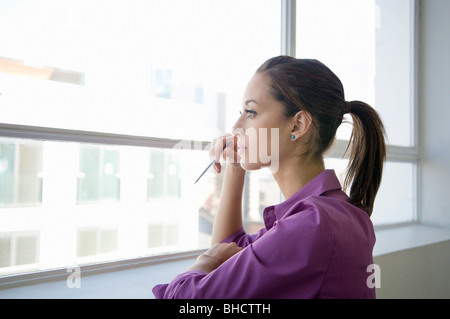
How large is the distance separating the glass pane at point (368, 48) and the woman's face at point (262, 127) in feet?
3.26

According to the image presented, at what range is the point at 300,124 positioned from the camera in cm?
89

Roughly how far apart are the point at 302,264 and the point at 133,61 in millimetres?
1077

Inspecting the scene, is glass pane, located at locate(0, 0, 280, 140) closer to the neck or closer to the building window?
the building window

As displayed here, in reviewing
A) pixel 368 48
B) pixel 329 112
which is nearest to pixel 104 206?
pixel 329 112

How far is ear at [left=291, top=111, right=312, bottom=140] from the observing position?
879 mm

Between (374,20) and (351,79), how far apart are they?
2.03 ft

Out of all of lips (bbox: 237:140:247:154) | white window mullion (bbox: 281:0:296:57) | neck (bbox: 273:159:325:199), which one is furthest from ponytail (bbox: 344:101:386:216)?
white window mullion (bbox: 281:0:296:57)

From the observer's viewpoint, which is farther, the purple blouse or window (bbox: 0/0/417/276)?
window (bbox: 0/0/417/276)

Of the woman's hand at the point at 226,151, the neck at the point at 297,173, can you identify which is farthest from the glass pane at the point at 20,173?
the neck at the point at 297,173

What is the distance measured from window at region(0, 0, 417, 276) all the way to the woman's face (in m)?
0.53

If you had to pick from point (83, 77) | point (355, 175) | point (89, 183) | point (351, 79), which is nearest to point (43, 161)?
point (89, 183)

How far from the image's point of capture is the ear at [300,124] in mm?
879

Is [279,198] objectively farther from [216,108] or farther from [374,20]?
[374,20]

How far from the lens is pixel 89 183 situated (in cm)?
132
